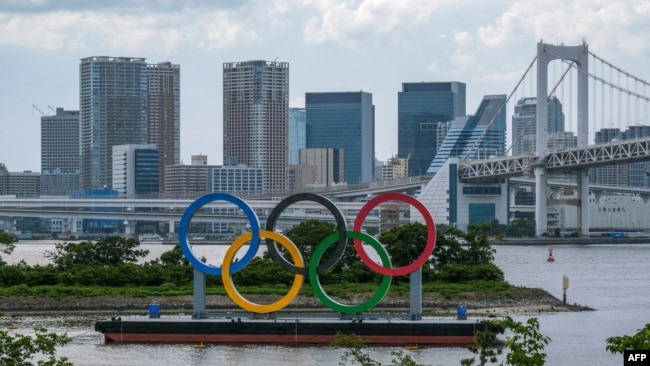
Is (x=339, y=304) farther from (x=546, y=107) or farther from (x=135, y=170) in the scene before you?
(x=135, y=170)

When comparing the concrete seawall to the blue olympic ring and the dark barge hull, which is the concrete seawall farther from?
the dark barge hull

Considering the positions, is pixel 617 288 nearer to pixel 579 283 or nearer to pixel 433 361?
pixel 579 283

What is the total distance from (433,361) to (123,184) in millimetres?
155597

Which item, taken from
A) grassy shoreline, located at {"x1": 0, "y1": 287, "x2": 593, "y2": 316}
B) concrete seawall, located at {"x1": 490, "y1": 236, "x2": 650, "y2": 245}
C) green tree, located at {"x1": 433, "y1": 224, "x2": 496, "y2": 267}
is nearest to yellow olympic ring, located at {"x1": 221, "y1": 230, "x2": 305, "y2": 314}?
grassy shoreline, located at {"x1": 0, "y1": 287, "x2": 593, "y2": 316}

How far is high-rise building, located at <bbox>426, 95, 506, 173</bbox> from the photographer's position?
175875 millimetres

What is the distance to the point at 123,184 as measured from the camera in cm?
18175

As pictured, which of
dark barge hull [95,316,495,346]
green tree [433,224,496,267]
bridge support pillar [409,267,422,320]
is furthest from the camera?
green tree [433,224,496,267]

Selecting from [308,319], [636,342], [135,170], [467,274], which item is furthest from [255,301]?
[135,170]

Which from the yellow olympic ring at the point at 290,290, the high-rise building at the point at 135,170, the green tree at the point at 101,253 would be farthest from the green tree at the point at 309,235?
the high-rise building at the point at 135,170

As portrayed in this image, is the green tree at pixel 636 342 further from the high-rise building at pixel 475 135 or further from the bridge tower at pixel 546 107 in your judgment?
the high-rise building at pixel 475 135

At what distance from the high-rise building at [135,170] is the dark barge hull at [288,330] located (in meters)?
149

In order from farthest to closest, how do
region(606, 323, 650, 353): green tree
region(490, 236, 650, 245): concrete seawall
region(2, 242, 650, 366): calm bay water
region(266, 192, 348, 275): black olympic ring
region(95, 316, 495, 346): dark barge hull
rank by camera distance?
region(490, 236, 650, 245): concrete seawall
region(266, 192, 348, 275): black olympic ring
region(95, 316, 495, 346): dark barge hull
region(2, 242, 650, 366): calm bay water
region(606, 323, 650, 353): green tree

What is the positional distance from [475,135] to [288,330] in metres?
153

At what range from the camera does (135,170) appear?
181375 mm
